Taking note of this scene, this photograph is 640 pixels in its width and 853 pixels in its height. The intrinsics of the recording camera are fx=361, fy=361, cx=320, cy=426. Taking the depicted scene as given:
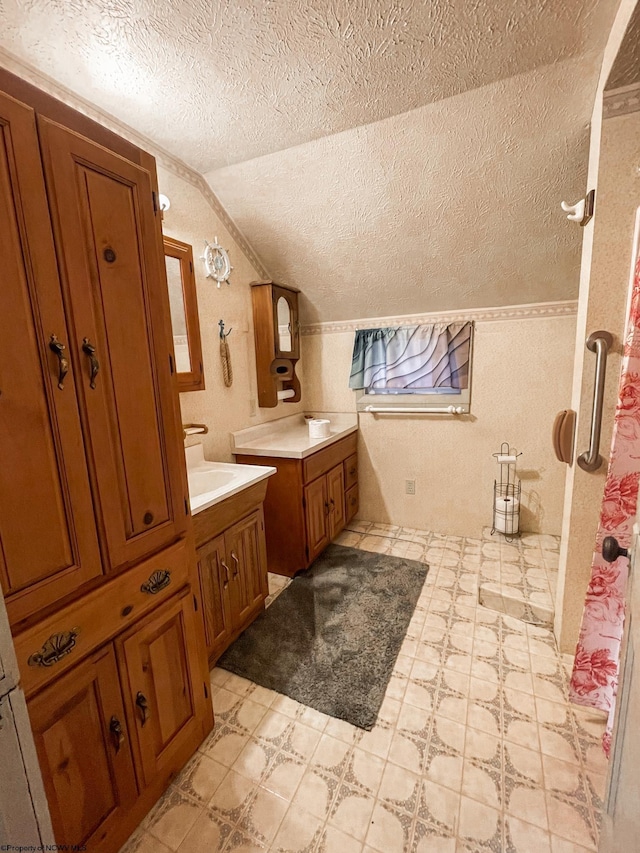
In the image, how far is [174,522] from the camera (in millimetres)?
1127

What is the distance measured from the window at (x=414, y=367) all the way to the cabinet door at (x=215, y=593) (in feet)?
5.82

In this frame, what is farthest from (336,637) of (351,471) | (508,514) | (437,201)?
(437,201)

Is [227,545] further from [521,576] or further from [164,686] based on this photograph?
[521,576]

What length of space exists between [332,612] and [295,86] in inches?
96.5

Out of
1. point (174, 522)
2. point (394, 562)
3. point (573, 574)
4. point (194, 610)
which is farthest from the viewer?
point (394, 562)

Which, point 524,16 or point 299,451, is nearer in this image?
point 524,16

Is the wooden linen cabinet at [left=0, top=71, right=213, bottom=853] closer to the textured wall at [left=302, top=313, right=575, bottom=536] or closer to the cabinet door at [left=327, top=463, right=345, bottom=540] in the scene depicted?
the cabinet door at [left=327, top=463, right=345, bottom=540]

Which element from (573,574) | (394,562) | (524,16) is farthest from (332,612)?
(524,16)

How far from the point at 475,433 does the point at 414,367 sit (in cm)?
69

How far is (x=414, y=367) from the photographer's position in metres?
2.82

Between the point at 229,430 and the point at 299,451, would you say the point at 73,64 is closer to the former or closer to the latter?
the point at 229,430

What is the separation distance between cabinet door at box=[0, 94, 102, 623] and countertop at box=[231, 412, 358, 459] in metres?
1.42

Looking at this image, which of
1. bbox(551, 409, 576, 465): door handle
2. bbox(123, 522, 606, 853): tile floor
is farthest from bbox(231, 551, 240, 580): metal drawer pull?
bbox(551, 409, 576, 465): door handle

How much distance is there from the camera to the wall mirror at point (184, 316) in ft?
6.07
